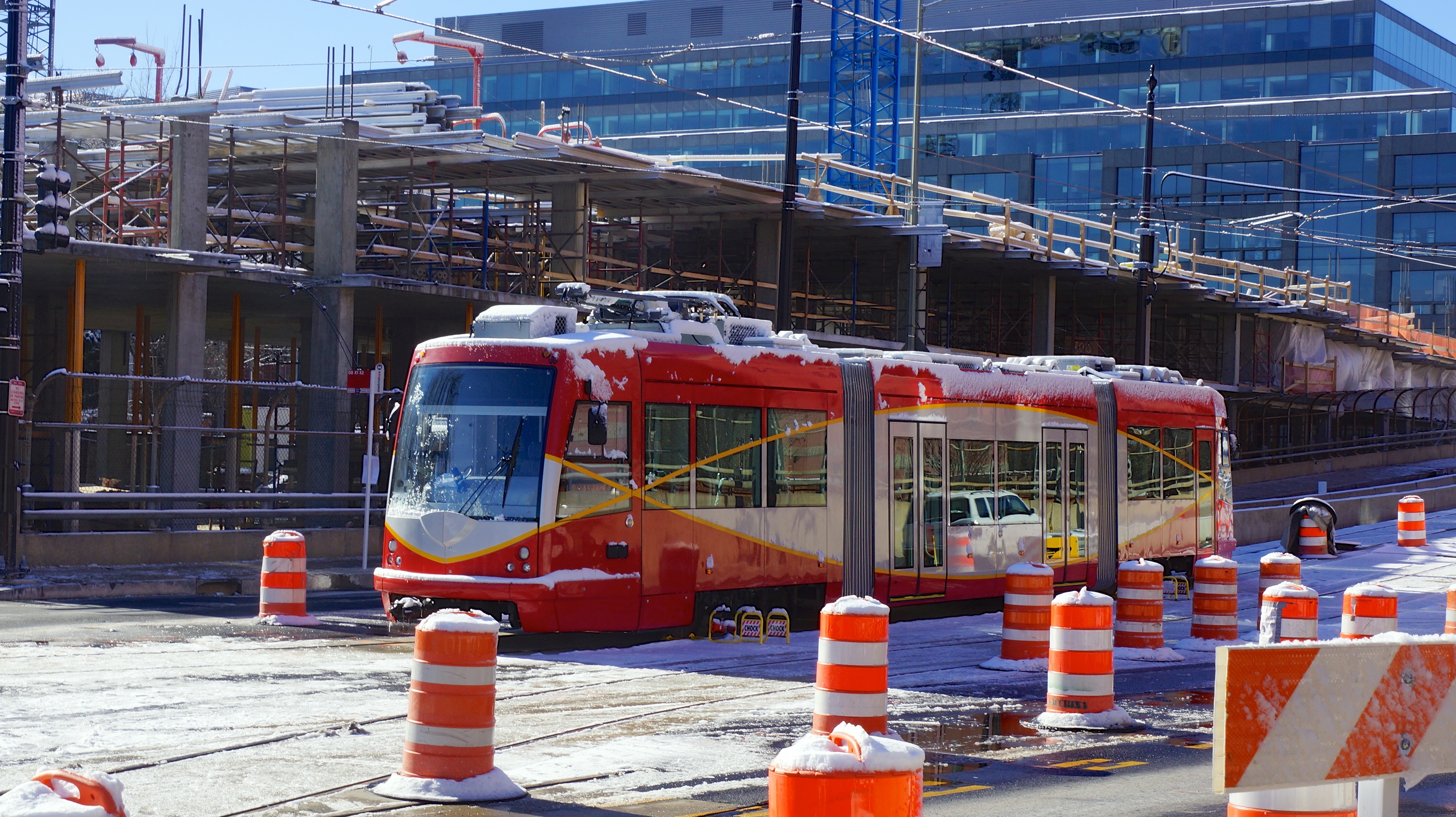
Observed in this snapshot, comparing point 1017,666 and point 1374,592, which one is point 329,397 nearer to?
point 1017,666

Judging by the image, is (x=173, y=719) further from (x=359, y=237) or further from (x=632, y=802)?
(x=359, y=237)

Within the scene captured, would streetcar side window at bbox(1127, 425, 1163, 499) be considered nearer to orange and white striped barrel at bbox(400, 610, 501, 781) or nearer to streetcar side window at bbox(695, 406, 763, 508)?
streetcar side window at bbox(695, 406, 763, 508)

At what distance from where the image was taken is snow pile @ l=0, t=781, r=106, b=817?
4684mm

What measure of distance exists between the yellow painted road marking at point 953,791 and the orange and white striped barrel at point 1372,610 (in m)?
6.27

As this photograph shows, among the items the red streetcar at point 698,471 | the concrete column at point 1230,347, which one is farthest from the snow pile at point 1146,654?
the concrete column at point 1230,347

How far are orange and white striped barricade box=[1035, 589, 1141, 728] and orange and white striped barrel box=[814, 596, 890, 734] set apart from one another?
2.13 metres

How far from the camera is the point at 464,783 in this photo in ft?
29.5

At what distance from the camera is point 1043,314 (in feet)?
160

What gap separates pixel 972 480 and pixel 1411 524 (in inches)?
587

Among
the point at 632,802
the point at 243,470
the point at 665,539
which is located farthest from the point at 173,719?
the point at 243,470

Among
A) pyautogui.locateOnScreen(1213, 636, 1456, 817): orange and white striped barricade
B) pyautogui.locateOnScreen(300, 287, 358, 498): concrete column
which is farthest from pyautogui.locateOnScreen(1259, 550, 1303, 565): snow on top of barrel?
pyautogui.locateOnScreen(300, 287, 358, 498): concrete column

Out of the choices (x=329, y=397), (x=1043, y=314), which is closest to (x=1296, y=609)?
(x=329, y=397)

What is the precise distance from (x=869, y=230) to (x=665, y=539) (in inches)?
945

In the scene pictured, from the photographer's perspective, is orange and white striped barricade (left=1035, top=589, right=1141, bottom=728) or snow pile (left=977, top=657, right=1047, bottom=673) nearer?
orange and white striped barricade (left=1035, top=589, right=1141, bottom=728)
